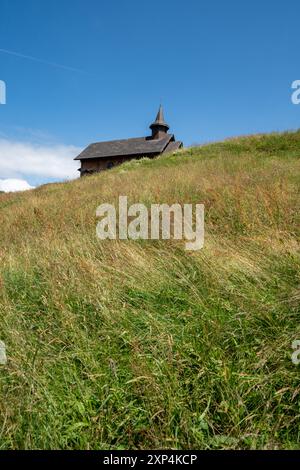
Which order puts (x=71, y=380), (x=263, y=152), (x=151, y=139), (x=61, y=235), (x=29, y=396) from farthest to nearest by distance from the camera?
(x=151, y=139), (x=263, y=152), (x=61, y=235), (x=71, y=380), (x=29, y=396)

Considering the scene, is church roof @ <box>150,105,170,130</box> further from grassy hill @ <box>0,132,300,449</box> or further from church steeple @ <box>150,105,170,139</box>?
grassy hill @ <box>0,132,300,449</box>

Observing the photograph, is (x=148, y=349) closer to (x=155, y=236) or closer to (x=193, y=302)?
(x=193, y=302)

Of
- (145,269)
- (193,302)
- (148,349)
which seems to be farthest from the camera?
(145,269)

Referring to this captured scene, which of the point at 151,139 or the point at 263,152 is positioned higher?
the point at 151,139

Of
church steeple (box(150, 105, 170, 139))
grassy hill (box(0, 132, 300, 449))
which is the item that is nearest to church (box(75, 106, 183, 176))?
church steeple (box(150, 105, 170, 139))

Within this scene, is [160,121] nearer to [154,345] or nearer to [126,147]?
[126,147]

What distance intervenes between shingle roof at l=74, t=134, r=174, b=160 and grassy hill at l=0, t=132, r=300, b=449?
107 ft

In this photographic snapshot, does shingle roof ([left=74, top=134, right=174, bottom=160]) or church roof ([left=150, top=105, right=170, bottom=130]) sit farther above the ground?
church roof ([left=150, top=105, right=170, bottom=130])

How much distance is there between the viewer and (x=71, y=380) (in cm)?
188

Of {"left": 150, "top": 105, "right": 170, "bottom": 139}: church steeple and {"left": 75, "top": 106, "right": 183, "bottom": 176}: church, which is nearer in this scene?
{"left": 75, "top": 106, "right": 183, "bottom": 176}: church

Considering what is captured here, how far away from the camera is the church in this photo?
3612cm
